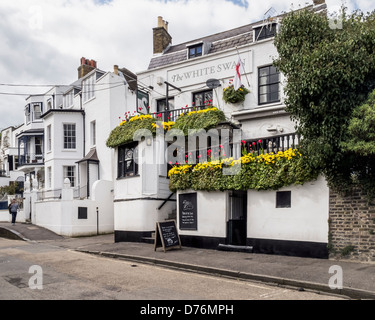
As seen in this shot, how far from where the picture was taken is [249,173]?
1276 cm

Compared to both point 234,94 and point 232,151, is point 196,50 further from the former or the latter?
point 232,151

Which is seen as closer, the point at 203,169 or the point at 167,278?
the point at 167,278

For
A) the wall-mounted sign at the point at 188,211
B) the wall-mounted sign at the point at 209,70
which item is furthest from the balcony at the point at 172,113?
the wall-mounted sign at the point at 188,211

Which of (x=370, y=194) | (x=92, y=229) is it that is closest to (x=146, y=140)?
(x=92, y=229)

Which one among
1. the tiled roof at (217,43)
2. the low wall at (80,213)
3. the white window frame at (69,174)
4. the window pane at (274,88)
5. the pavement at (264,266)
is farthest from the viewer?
the white window frame at (69,174)

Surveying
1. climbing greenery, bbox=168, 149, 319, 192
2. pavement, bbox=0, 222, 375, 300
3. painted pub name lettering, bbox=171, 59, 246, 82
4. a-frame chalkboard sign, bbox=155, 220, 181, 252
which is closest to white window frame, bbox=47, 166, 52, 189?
painted pub name lettering, bbox=171, 59, 246, 82

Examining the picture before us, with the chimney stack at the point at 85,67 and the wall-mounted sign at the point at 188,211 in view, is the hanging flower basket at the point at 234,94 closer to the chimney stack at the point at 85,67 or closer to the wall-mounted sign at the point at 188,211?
the wall-mounted sign at the point at 188,211

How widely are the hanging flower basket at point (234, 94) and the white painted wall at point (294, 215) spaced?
519 cm

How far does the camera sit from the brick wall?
10.3 meters

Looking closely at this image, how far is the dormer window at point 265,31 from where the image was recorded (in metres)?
16.7

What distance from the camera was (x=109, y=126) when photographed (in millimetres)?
24141

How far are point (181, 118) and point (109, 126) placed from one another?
8.77 meters

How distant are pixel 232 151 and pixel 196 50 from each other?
272 inches
